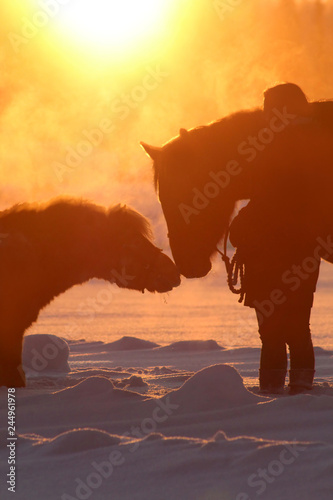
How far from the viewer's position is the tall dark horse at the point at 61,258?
6398 millimetres

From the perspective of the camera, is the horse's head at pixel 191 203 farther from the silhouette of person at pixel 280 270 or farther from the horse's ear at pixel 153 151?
the silhouette of person at pixel 280 270

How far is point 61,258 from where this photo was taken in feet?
21.7

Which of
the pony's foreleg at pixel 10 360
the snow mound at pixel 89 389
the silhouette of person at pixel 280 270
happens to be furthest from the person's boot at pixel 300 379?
the pony's foreleg at pixel 10 360

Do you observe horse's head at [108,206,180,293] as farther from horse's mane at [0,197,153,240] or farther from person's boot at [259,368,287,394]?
person's boot at [259,368,287,394]

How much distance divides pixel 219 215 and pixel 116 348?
659 cm

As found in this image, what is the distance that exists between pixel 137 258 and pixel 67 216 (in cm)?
77

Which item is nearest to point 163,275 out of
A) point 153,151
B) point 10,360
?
point 153,151

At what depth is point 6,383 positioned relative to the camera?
636cm

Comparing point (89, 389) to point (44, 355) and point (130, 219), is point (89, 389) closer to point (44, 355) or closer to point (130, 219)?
point (130, 219)

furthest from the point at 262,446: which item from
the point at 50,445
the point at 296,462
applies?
the point at 50,445

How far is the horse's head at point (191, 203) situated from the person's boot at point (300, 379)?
117 cm

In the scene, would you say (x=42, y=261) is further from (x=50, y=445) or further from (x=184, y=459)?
(x=184, y=459)

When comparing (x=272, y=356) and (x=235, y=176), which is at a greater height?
(x=235, y=176)

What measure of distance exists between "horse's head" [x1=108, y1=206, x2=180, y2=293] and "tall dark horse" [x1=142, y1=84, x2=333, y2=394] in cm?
60
